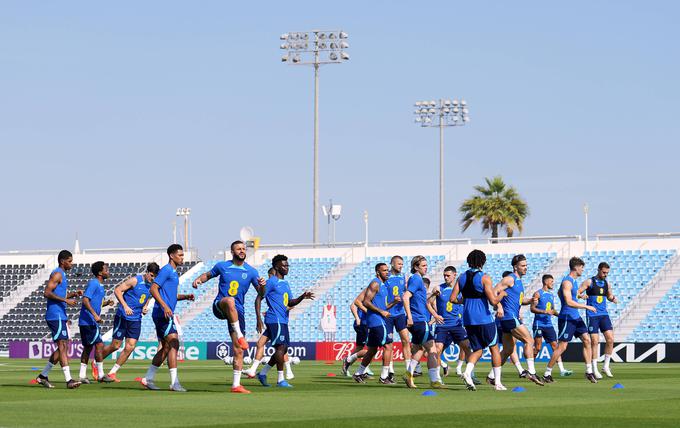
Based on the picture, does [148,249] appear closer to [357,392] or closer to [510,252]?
[510,252]

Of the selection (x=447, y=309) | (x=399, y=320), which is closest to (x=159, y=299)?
(x=399, y=320)

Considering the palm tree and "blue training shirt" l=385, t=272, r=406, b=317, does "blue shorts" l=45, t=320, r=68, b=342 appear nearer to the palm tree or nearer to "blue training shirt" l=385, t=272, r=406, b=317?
"blue training shirt" l=385, t=272, r=406, b=317

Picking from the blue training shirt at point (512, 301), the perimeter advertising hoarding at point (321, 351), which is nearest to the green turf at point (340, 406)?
the blue training shirt at point (512, 301)

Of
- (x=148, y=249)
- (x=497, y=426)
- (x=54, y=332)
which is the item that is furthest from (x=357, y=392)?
(x=148, y=249)

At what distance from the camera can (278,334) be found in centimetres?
2230

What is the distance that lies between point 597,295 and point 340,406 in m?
12.1

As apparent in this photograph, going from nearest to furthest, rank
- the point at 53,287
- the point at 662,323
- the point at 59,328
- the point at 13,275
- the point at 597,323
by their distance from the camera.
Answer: the point at 53,287, the point at 59,328, the point at 597,323, the point at 662,323, the point at 13,275

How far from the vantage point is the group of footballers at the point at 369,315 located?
66.9 feet

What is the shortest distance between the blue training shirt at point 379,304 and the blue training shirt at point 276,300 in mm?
1484

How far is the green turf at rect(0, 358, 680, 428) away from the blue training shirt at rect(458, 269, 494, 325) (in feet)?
3.65

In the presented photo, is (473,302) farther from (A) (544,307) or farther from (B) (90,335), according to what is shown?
(A) (544,307)

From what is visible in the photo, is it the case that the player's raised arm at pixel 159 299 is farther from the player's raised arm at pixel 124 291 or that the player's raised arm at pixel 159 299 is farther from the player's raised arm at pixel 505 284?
the player's raised arm at pixel 505 284

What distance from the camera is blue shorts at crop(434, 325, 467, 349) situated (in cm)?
2366

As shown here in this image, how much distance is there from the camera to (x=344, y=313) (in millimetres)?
58125
